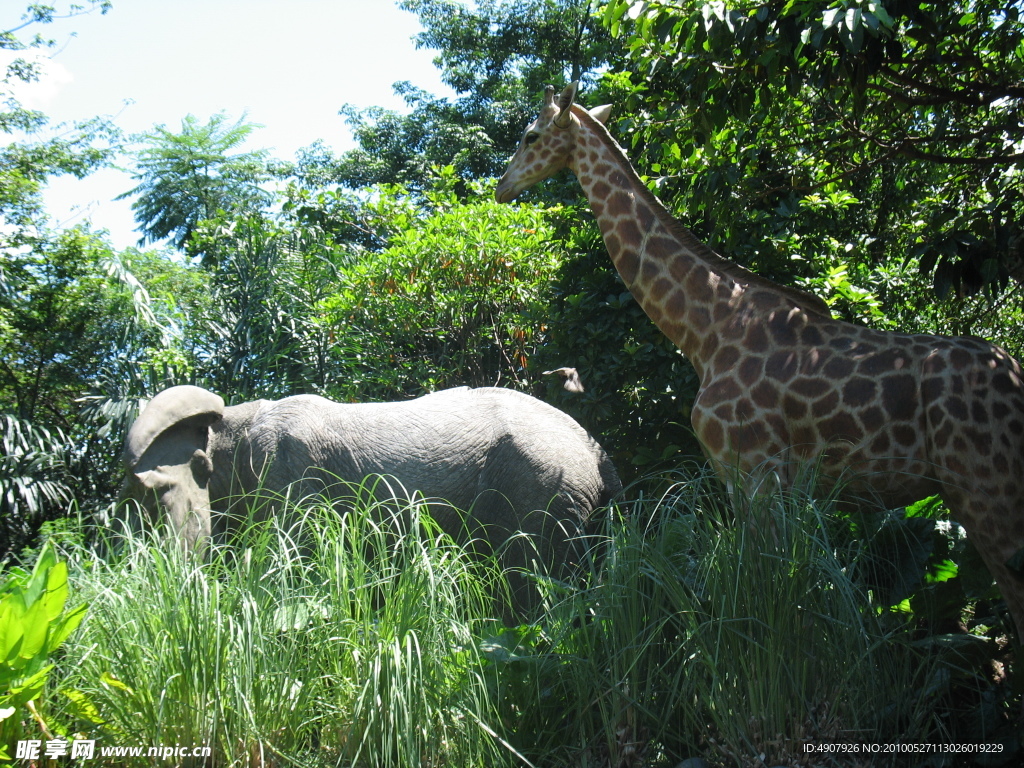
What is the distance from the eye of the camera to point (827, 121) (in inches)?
239

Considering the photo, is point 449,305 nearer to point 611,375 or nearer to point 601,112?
point 611,375

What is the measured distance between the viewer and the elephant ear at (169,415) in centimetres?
498

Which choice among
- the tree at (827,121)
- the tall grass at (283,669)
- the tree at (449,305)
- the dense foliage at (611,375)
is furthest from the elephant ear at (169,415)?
the tree at (827,121)

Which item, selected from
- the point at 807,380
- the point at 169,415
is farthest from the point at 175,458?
the point at 807,380

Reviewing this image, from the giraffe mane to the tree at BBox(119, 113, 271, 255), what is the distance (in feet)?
42.1

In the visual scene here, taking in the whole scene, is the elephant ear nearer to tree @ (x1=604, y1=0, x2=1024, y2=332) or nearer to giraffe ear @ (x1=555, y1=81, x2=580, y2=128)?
giraffe ear @ (x1=555, y1=81, x2=580, y2=128)

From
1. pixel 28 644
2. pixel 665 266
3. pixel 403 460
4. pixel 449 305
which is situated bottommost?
pixel 28 644

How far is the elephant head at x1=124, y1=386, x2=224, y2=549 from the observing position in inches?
195

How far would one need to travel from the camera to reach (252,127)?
58.9ft

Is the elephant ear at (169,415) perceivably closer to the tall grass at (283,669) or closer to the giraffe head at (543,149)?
the tall grass at (283,669)

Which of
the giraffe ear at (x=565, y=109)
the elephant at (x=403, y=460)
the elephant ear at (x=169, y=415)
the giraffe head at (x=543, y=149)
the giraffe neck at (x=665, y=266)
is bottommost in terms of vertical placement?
the elephant at (x=403, y=460)

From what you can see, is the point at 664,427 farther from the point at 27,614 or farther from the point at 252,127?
the point at 252,127

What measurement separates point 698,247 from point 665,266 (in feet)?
0.68

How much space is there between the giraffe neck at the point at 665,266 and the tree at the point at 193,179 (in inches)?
507
